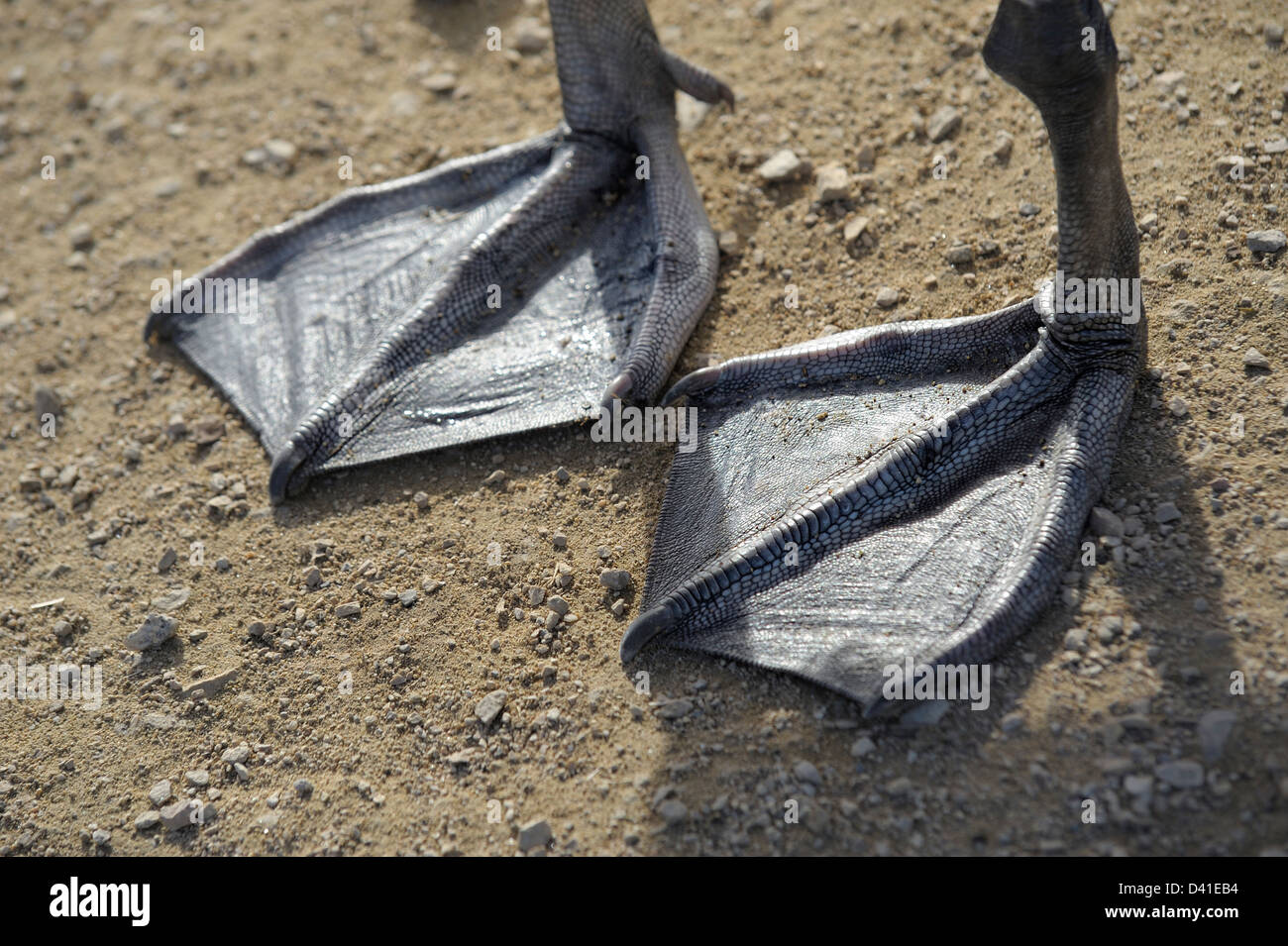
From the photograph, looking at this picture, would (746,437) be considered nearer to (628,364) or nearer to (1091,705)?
(628,364)

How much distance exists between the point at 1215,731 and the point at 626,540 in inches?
→ 77.8

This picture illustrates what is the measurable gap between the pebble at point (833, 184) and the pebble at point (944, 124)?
44 cm

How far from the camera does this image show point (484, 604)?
12.3ft

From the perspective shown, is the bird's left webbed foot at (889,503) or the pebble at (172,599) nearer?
the bird's left webbed foot at (889,503)

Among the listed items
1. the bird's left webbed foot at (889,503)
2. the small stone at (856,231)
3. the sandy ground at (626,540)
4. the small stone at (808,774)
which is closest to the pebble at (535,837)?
the sandy ground at (626,540)

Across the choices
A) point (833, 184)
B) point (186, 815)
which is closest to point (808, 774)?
point (186, 815)

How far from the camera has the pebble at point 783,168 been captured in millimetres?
4797

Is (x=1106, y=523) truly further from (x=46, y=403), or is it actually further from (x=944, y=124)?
(x=46, y=403)

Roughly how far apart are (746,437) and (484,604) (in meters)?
1.14

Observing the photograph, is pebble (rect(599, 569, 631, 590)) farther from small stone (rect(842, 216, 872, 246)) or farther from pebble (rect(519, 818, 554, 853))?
small stone (rect(842, 216, 872, 246))

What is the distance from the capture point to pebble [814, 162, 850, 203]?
4.61m

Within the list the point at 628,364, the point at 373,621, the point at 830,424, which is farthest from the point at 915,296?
the point at 373,621

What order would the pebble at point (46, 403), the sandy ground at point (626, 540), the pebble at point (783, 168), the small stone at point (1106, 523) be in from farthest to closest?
the pebble at point (46, 403), the pebble at point (783, 168), the small stone at point (1106, 523), the sandy ground at point (626, 540)

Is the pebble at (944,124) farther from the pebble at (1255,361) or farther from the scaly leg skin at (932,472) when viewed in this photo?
the pebble at (1255,361)
